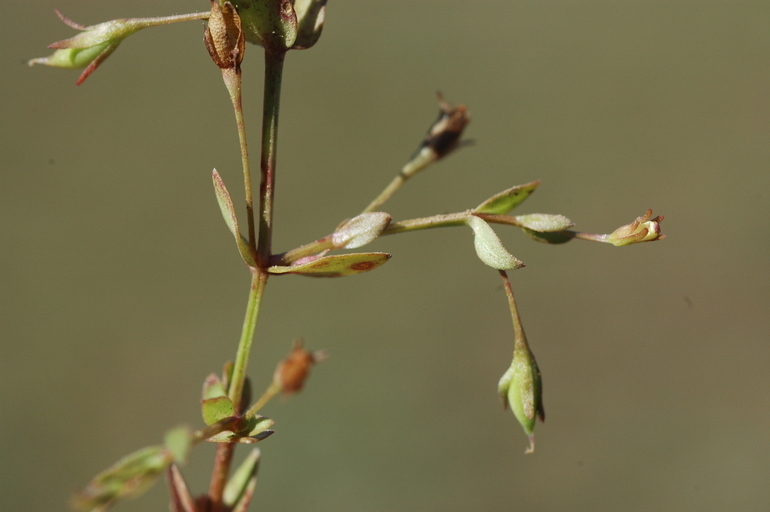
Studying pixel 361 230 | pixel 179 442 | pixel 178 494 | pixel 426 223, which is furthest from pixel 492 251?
pixel 178 494

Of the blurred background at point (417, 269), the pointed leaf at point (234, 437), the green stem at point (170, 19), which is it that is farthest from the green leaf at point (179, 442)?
the blurred background at point (417, 269)

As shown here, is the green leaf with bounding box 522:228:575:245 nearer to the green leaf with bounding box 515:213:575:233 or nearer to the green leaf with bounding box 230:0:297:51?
the green leaf with bounding box 515:213:575:233

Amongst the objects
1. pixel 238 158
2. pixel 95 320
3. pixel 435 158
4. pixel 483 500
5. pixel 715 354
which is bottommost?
pixel 483 500

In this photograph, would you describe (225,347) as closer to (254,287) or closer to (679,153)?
(254,287)

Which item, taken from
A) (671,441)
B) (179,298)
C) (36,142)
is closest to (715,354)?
(671,441)

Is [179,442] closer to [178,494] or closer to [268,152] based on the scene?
[178,494]
